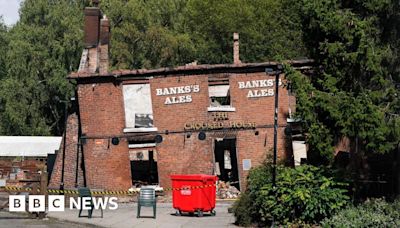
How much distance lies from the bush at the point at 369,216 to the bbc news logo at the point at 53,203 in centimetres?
839

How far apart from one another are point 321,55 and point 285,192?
342 centimetres

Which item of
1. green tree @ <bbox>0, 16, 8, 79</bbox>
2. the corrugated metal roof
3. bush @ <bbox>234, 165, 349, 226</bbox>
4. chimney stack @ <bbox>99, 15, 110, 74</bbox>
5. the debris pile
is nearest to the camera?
bush @ <bbox>234, 165, 349, 226</bbox>

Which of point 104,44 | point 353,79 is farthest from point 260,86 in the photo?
point 353,79

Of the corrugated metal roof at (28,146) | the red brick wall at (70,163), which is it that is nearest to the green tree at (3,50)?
the corrugated metal roof at (28,146)

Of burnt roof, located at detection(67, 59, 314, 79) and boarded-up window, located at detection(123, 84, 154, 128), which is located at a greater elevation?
burnt roof, located at detection(67, 59, 314, 79)

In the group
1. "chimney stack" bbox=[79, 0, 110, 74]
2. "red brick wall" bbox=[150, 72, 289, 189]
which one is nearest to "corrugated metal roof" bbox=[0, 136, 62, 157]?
"chimney stack" bbox=[79, 0, 110, 74]

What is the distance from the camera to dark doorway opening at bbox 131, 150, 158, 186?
3459 cm

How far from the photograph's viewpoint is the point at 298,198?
17.8 metres

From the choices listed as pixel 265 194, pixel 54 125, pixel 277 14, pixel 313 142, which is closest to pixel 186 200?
pixel 265 194

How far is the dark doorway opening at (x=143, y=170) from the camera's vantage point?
34594 mm

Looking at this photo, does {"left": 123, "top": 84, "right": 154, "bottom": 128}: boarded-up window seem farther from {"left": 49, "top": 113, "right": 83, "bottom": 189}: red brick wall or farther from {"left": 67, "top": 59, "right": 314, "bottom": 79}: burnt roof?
{"left": 49, "top": 113, "right": 83, "bottom": 189}: red brick wall

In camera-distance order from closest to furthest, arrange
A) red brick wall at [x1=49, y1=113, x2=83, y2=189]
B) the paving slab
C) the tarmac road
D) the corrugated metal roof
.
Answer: the tarmac road, the paving slab, red brick wall at [x1=49, y1=113, x2=83, y2=189], the corrugated metal roof

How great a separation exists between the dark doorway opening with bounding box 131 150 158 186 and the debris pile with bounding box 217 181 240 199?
11.6 ft

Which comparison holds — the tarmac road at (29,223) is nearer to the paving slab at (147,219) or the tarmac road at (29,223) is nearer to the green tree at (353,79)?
the paving slab at (147,219)
